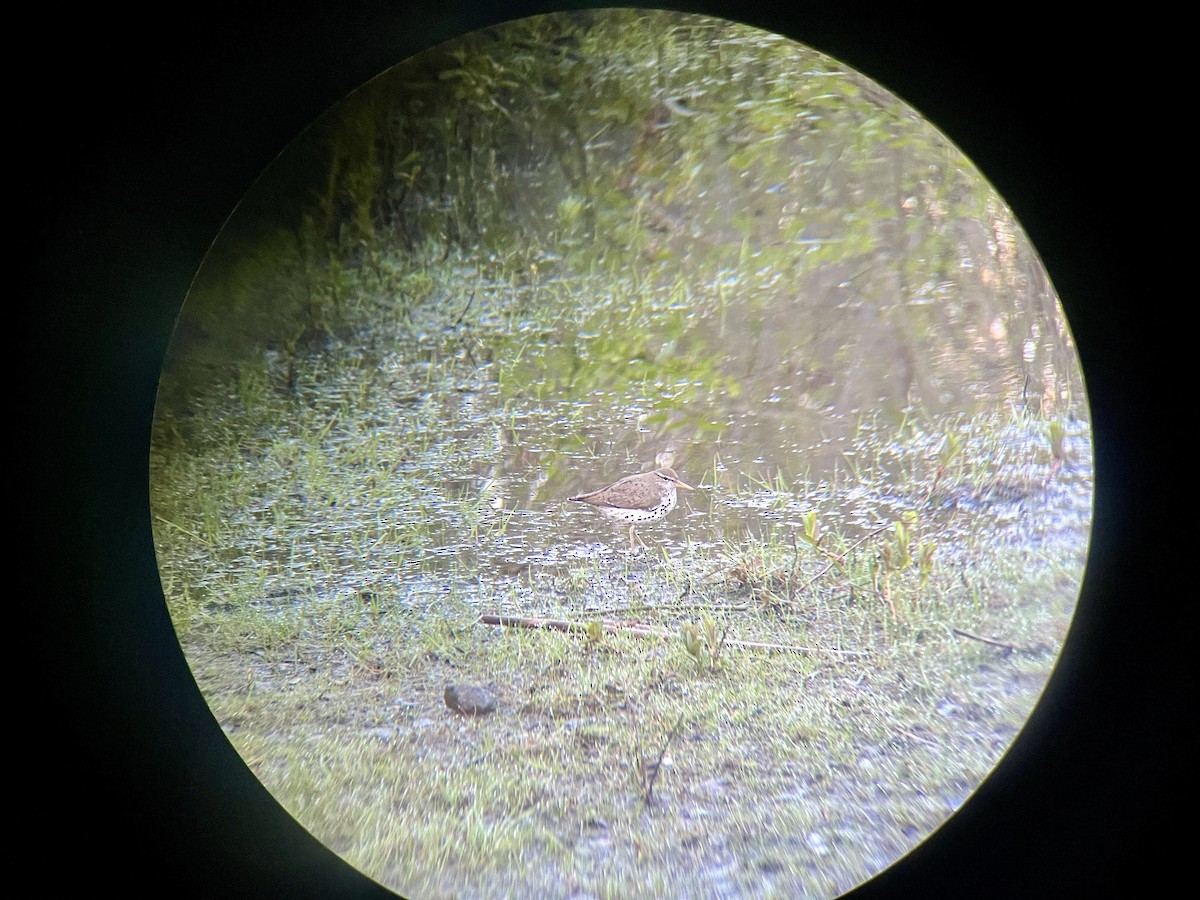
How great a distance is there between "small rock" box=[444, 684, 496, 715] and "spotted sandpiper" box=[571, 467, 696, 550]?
317mm

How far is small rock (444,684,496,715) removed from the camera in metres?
1.08

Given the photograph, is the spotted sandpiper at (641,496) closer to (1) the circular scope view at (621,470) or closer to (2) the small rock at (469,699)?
(1) the circular scope view at (621,470)

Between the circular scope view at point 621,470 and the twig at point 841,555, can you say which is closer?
the circular scope view at point 621,470

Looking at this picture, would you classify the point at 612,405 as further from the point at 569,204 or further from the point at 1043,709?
the point at 1043,709

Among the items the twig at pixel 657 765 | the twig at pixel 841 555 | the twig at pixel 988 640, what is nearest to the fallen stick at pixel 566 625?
the twig at pixel 657 765

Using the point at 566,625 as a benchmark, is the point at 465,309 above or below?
above

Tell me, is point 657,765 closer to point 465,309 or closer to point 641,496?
point 641,496

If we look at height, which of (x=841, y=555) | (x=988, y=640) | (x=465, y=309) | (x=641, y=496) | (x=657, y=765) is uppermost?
(x=465, y=309)

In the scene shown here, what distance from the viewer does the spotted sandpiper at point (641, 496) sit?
111 centimetres

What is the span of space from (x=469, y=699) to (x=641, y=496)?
1.28 feet

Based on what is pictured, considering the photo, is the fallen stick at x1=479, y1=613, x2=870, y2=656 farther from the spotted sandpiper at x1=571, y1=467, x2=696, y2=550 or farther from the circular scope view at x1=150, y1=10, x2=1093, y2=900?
the spotted sandpiper at x1=571, y1=467, x2=696, y2=550

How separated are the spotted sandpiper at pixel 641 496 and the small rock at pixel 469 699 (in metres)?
0.32

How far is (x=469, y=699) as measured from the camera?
3.55 ft

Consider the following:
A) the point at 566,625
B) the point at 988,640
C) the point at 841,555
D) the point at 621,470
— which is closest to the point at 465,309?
the point at 621,470
